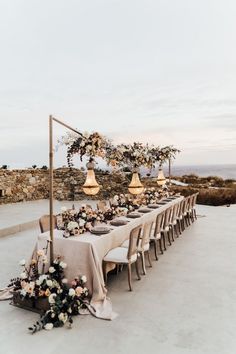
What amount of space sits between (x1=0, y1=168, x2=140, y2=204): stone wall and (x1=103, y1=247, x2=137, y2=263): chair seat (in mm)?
7125

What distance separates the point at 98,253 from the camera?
12.7 ft

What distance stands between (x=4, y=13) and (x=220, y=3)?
439 centimetres

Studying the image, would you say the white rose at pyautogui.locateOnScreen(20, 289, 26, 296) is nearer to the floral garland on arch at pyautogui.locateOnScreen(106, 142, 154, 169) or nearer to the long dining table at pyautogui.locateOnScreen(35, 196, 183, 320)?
the long dining table at pyautogui.locateOnScreen(35, 196, 183, 320)

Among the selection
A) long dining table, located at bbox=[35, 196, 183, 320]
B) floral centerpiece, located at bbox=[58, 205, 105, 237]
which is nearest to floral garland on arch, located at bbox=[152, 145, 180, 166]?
floral centerpiece, located at bbox=[58, 205, 105, 237]

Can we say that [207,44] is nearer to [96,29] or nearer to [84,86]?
[96,29]

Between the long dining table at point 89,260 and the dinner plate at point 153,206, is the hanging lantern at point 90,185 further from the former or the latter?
the dinner plate at point 153,206

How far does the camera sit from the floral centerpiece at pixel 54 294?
3064 millimetres

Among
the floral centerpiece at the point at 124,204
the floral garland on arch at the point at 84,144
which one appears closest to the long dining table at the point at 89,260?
the floral garland on arch at the point at 84,144

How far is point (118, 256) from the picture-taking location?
13.1 ft

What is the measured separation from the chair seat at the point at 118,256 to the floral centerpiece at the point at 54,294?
54 cm

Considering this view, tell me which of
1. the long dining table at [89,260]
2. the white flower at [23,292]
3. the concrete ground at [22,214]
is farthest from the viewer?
the concrete ground at [22,214]

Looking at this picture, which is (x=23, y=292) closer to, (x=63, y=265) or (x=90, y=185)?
(x=63, y=265)

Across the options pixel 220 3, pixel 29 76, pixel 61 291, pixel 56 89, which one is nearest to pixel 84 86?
pixel 56 89

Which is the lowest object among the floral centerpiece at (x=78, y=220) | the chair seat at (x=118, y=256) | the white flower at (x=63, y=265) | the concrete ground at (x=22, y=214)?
the concrete ground at (x=22, y=214)
